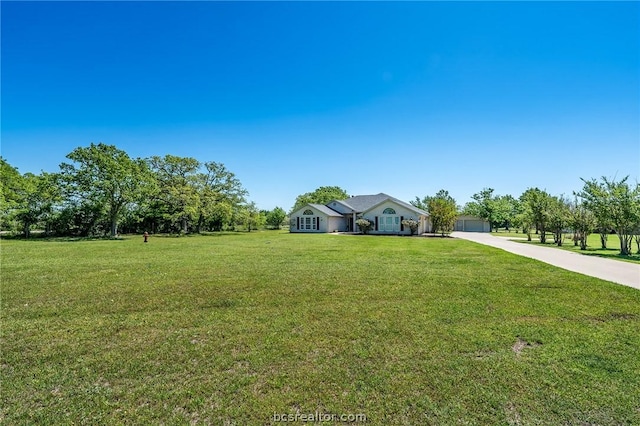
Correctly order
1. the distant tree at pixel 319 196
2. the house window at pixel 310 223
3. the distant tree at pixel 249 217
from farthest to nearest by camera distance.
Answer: the distant tree at pixel 319 196, the distant tree at pixel 249 217, the house window at pixel 310 223

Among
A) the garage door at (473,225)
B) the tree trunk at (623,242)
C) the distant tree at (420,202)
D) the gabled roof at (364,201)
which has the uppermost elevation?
the distant tree at (420,202)

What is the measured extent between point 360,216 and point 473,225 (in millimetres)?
22758

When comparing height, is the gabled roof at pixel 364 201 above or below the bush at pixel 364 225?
above

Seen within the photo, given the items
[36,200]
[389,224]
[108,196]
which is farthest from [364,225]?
[36,200]

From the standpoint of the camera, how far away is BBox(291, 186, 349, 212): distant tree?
57.7 meters

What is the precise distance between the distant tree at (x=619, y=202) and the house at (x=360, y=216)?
16527 mm

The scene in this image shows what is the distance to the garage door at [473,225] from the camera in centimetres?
4625

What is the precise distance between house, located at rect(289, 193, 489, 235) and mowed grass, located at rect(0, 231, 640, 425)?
985 inches

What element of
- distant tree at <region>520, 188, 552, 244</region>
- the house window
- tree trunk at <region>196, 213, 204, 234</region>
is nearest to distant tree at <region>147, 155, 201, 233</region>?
tree trunk at <region>196, 213, 204, 234</region>

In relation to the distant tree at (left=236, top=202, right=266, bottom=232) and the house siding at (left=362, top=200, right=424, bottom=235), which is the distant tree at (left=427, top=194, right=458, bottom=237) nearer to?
the house siding at (left=362, top=200, right=424, bottom=235)

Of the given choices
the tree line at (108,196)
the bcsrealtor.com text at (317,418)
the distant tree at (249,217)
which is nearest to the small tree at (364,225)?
the distant tree at (249,217)

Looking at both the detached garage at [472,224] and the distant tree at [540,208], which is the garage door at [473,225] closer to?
the detached garage at [472,224]

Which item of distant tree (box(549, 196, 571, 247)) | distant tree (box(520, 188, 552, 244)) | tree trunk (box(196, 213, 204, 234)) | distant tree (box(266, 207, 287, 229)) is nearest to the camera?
distant tree (box(549, 196, 571, 247))

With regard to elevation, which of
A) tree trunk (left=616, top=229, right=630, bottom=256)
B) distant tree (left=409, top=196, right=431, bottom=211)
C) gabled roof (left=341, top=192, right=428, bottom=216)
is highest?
distant tree (left=409, top=196, right=431, bottom=211)
